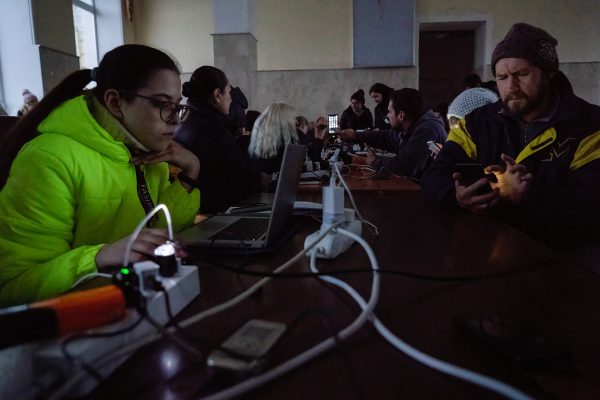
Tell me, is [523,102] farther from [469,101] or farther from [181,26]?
[181,26]

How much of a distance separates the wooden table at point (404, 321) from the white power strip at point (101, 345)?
0.05 feet

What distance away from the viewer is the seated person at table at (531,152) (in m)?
1.33

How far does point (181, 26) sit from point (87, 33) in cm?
175

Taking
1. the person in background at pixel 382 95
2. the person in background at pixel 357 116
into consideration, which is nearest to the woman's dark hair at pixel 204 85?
the person in background at pixel 382 95

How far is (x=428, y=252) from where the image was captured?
91cm

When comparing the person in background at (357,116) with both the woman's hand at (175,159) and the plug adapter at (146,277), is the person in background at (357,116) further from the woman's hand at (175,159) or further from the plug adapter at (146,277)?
the plug adapter at (146,277)

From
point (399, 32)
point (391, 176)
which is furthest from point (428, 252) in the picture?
point (399, 32)

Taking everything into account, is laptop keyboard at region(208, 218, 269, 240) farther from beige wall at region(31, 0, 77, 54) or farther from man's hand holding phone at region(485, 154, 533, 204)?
beige wall at region(31, 0, 77, 54)

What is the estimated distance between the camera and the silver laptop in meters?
0.89

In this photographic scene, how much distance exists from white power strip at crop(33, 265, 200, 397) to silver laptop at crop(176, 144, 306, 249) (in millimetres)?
321

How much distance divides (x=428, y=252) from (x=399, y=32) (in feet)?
26.1

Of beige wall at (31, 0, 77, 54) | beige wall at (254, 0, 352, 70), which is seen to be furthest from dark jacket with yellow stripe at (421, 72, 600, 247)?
beige wall at (254, 0, 352, 70)

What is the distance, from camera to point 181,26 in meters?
8.67

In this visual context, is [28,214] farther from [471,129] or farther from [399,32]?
[399,32]
